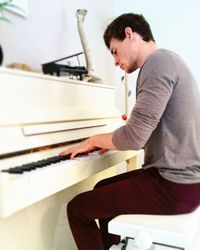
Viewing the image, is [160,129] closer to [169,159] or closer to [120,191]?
[169,159]

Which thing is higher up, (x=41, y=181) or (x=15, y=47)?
(x=15, y=47)

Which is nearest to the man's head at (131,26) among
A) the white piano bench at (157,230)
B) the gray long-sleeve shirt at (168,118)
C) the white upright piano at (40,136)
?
the gray long-sleeve shirt at (168,118)

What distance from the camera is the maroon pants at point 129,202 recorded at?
3.38ft

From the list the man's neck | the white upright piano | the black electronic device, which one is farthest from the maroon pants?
the black electronic device

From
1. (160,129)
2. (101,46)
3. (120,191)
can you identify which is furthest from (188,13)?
(120,191)

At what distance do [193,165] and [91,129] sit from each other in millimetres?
554

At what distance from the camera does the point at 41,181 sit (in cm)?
89

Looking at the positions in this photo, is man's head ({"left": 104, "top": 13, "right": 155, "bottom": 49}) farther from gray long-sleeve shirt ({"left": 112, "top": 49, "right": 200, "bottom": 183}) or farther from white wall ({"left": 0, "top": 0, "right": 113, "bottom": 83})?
white wall ({"left": 0, "top": 0, "right": 113, "bottom": 83})

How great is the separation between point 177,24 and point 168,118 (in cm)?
192

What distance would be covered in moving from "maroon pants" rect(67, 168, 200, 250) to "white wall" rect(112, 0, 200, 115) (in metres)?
1.83

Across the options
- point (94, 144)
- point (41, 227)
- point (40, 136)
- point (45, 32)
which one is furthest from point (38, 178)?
point (45, 32)

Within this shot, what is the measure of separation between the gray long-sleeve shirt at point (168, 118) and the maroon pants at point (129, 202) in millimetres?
47

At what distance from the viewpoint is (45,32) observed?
1.71m

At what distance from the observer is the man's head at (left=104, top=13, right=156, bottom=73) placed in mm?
1204
